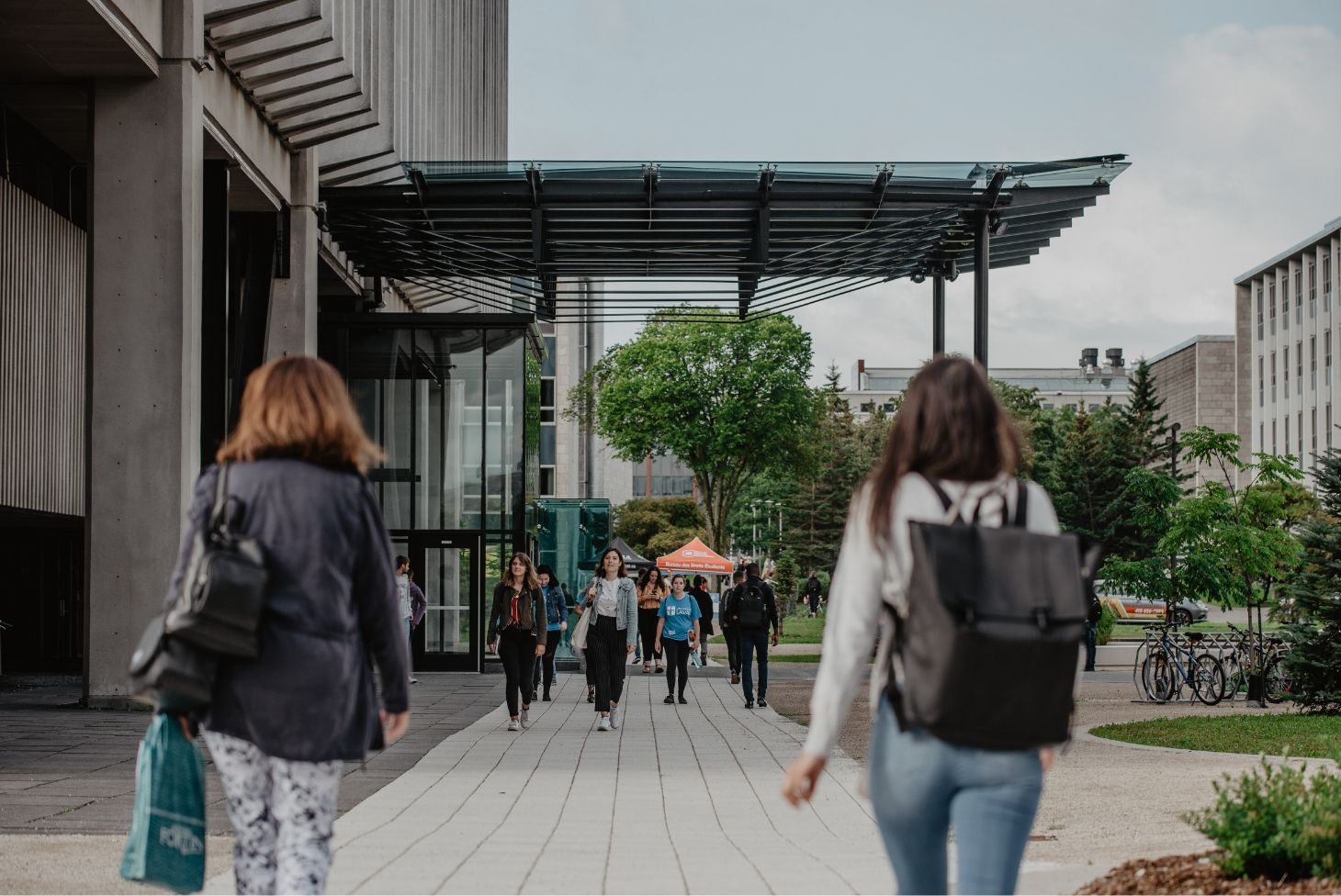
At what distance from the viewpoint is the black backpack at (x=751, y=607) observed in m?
19.8

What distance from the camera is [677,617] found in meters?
20.1

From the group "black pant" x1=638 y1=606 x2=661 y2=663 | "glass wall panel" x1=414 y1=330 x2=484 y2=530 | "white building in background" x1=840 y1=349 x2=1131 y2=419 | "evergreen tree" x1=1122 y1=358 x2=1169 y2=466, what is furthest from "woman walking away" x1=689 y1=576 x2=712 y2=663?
"white building in background" x1=840 y1=349 x2=1131 y2=419

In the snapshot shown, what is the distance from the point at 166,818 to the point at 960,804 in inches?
78.6

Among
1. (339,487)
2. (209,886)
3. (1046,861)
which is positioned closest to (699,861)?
(1046,861)

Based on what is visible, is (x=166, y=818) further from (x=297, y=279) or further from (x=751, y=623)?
(x=297, y=279)

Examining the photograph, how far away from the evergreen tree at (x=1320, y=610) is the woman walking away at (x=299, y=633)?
15.0m

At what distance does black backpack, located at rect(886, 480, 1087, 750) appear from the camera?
345cm

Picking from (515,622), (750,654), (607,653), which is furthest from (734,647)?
(515,622)

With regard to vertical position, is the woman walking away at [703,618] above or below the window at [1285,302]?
below

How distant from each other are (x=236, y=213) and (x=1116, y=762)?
53.6 feet

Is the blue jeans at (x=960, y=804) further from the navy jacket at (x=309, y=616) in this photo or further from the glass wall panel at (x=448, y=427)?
the glass wall panel at (x=448, y=427)

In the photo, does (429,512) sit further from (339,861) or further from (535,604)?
(339,861)

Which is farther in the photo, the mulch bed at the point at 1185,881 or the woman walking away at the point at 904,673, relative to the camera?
the mulch bed at the point at 1185,881

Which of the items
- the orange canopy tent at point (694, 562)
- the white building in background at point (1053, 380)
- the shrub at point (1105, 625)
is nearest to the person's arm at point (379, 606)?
the shrub at point (1105, 625)
